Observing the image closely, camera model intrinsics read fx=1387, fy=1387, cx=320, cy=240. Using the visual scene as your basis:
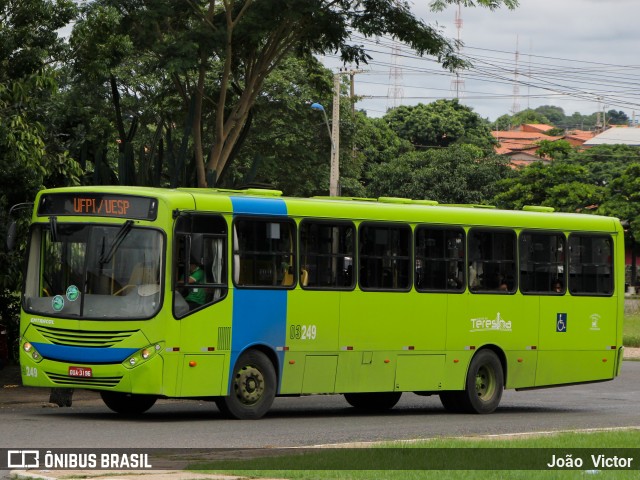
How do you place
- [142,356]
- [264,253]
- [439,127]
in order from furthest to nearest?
[439,127], [264,253], [142,356]

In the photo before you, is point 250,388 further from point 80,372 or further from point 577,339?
point 577,339

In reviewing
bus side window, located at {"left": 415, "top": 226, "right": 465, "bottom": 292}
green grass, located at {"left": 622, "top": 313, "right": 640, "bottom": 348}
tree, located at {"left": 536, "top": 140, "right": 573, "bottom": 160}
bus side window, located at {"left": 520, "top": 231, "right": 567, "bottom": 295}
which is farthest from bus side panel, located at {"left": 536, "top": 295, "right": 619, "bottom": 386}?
tree, located at {"left": 536, "top": 140, "right": 573, "bottom": 160}

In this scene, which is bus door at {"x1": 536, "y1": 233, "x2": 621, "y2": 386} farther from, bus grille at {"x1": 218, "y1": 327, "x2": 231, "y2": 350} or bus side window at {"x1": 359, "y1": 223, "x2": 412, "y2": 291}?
bus grille at {"x1": 218, "y1": 327, "x2": 231, "y2": 350}

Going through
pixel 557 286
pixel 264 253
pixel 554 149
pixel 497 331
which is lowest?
pixel 497 331

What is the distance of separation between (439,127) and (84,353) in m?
77.8

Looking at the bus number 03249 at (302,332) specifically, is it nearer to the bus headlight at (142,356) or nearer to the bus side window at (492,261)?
the bus headlight at (142,356)

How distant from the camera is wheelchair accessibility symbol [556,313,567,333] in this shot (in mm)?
21391

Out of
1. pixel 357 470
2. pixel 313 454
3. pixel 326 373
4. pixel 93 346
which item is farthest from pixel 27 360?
pixel 357 470

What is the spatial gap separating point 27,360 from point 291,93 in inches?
1326

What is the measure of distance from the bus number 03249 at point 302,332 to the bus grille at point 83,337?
240 cm

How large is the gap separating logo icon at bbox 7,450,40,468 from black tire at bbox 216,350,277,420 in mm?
4673

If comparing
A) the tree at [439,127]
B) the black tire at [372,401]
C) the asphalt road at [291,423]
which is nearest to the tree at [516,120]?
the tree at [439,127]

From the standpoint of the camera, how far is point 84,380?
53.9ft

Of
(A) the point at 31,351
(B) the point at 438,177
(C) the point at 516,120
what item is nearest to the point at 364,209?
(A) the point at 31,351
